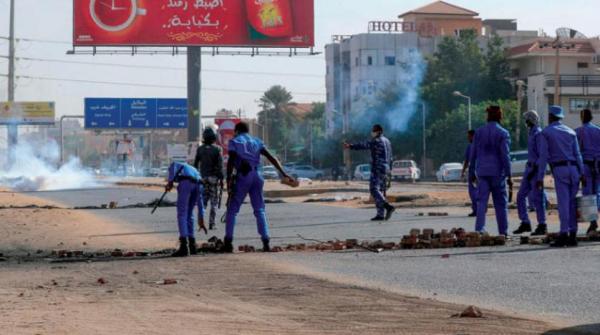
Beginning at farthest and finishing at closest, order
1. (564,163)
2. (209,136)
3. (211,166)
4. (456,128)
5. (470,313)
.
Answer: (456,128)
(211,166)
(209,136)
(564,163)
(470,313)

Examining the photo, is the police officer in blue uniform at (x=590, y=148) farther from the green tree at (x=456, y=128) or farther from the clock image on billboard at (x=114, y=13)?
the green tree at (x=456, y=128)

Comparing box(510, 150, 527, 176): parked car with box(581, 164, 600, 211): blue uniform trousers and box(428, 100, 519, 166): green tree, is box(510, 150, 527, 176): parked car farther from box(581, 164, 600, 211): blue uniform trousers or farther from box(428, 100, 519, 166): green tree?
box(581, 164, 600, 211): blue uniform trousers

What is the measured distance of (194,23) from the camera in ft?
209

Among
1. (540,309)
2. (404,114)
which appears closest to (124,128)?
(404,114)

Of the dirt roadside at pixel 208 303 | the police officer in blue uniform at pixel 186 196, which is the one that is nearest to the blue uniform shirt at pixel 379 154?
the police officer in blue uniform at pixel 186 196

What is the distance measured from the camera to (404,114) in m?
105

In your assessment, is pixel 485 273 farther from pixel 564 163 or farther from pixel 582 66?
pixel 582 66

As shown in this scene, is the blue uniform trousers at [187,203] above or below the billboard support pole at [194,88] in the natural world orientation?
below

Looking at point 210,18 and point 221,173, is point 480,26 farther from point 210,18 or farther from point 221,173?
point 221,173

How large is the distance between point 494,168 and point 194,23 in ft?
156

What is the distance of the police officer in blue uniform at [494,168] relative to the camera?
1717 centimetres

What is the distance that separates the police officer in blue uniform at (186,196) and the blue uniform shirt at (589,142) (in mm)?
5514

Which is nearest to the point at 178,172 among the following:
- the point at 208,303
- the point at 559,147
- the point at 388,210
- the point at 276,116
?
the point at 559,147

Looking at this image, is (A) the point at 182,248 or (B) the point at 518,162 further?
(B) the point at 518,162
